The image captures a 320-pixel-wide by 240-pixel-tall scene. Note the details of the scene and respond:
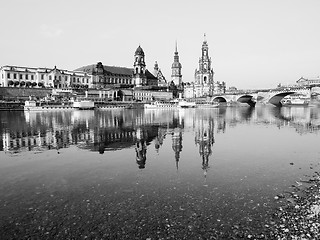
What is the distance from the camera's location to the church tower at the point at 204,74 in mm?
134375

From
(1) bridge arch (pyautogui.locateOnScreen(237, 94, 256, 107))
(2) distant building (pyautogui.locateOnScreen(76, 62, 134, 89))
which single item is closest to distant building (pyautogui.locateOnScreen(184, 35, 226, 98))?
(1) bridge arch (pyautogui.locateOnScreen(237, 94, 256, 107))

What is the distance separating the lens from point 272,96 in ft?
314

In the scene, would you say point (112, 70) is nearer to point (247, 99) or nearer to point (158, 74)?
point (158, 74)

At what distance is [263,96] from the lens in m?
98.3

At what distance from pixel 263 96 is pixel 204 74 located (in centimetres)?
4266

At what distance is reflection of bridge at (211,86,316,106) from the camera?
8851 centimetres

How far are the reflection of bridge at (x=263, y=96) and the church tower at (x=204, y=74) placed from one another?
15.3 meters

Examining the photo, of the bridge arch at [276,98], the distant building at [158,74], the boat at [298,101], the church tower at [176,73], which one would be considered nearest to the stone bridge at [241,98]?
the bridge arch at [276,98]

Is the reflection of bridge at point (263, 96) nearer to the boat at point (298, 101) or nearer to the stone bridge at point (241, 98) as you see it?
the stone bridge at point (241, 98)

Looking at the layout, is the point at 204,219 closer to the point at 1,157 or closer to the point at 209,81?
the point at 1,157

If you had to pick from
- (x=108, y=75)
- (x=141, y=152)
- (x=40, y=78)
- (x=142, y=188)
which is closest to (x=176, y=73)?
(x=108, y=75)

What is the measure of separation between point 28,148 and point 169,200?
40.9ft

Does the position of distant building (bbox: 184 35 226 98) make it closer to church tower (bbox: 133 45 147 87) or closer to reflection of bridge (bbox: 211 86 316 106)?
reflection of bridge (bbox: 211 86 316 106)

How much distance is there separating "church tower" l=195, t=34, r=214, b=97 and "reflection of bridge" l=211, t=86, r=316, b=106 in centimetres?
1528
